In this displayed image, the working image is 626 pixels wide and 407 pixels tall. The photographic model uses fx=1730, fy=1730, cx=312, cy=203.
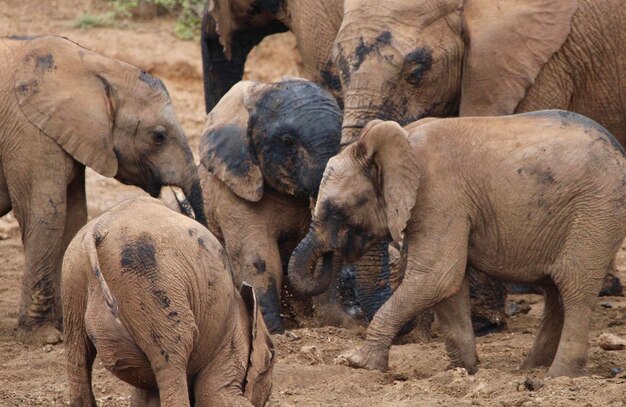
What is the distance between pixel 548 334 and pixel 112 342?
8.58ft

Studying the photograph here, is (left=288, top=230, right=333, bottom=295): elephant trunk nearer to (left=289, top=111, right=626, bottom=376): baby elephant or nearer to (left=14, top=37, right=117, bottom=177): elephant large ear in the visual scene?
(left=289, top=111, right=626, bottom=376): baby elephant

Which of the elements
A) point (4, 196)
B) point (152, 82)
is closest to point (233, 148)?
point (152, 82)

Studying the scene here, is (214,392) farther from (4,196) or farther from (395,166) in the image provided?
(4,196)

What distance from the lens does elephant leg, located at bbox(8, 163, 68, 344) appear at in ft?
29.5

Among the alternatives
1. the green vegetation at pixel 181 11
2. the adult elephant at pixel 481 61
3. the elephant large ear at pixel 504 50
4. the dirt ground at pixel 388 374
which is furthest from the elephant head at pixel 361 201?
the green vegetation at pixel 181 11

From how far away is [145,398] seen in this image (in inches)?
259

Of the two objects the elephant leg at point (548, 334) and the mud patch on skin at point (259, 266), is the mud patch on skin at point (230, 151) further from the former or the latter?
the elephant leg at point (548, 334)

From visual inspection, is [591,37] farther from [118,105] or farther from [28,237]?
[28,237]

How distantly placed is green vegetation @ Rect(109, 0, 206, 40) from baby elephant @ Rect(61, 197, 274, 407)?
→ 8.73 m

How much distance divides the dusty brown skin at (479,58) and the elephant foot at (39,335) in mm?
1875

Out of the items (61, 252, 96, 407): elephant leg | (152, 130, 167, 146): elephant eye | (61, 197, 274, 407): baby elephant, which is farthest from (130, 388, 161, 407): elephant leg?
(152, 130, 167, 146): elephant eye

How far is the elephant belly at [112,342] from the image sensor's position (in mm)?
6168

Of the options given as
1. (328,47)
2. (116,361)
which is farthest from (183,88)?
(116,361)

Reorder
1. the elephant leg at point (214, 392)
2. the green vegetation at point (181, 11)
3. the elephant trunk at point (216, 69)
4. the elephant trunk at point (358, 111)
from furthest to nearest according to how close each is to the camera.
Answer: the green vegetation at point (181, 11)
the elephant trunk at point (216, 69)
the elephant trunk at point (358, 111)
the elephant leg at point (214, 392)
